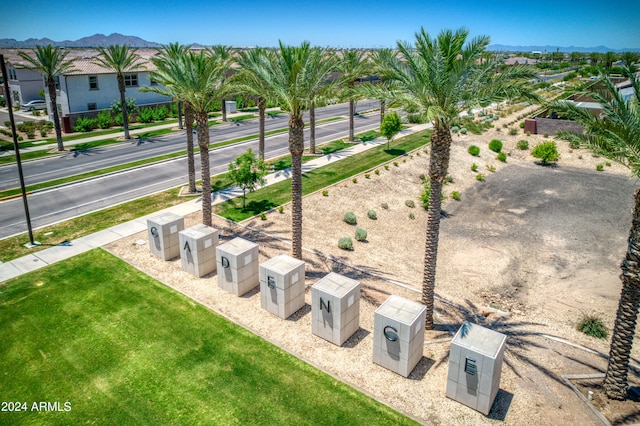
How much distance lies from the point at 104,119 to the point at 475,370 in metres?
50.7

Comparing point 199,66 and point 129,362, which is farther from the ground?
point 199,66

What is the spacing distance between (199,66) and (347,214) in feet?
38.2

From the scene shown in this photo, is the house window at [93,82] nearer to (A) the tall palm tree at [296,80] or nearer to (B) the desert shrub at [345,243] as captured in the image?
(A) the tall palm tree at [296,80]

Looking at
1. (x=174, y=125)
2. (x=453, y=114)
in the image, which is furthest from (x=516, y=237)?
(x=174, y=125)

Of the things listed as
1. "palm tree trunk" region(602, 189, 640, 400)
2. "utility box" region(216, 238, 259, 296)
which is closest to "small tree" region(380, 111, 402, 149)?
"utility box" region(216, 238, 259, 296)

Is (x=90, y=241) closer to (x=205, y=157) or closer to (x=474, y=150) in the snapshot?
(x=205, y=157)

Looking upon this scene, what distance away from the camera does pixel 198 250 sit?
18.6 metres

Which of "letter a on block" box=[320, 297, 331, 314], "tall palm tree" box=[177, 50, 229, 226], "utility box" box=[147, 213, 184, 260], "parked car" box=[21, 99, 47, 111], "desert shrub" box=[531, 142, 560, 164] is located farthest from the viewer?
"parked car" box=[21, 99, 47, 111]

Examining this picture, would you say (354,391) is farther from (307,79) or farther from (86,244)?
(86,244)

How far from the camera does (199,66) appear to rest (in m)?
21.2

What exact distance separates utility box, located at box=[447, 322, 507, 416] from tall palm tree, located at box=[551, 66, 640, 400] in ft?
10.2

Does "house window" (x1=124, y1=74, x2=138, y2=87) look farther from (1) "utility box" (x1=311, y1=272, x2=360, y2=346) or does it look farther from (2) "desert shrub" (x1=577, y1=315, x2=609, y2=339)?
(2) "desert shrub" (x1=577, y1=315, x2=609, y2=339)

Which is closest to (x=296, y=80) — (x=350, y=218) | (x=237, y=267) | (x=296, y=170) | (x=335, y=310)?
(x=296, y=170)

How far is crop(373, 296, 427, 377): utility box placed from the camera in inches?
511
